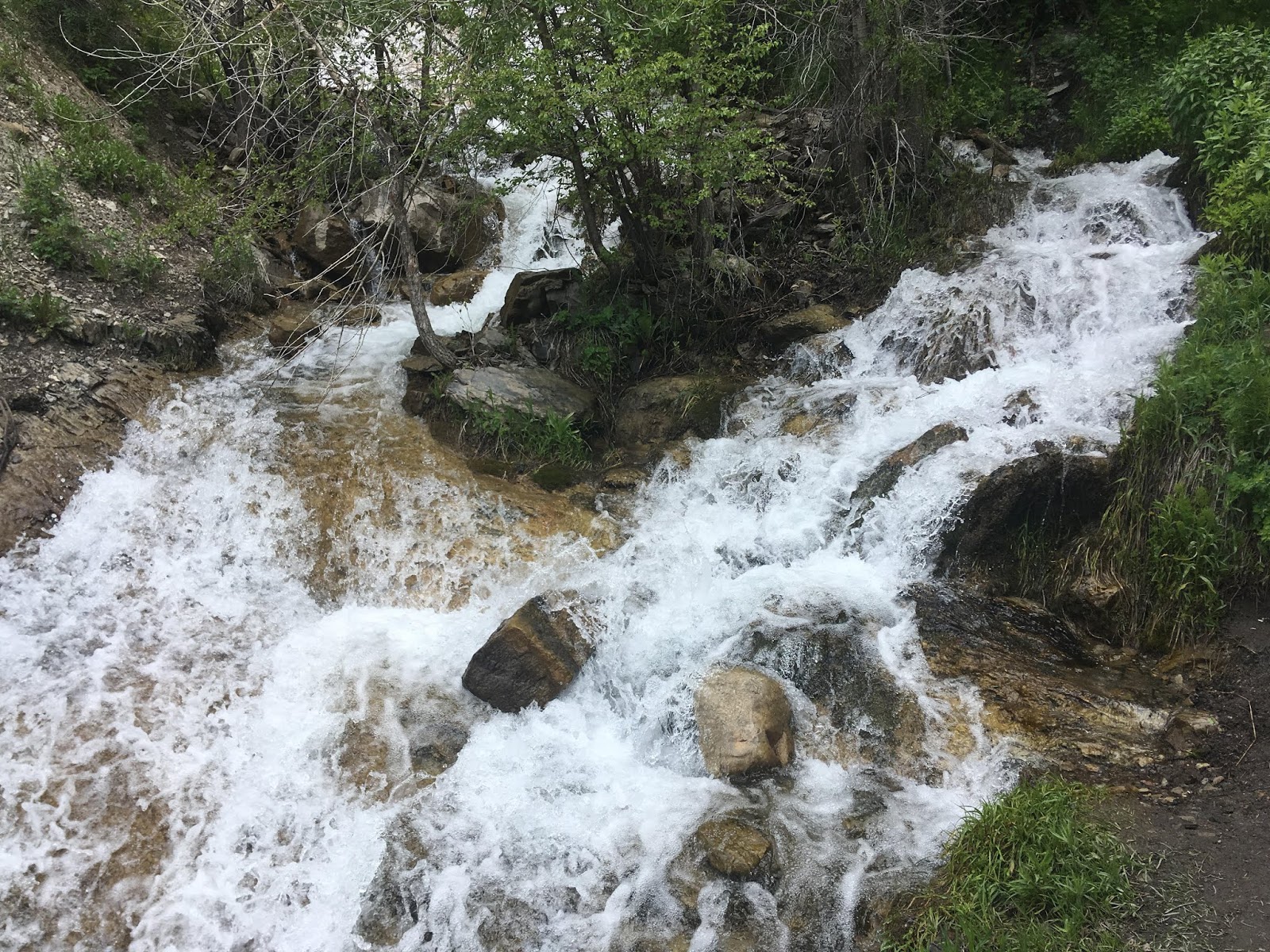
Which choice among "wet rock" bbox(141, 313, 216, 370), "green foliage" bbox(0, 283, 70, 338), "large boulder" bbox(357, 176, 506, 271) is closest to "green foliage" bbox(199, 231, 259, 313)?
"wet rock" bbox(141, 313, 216, 370)

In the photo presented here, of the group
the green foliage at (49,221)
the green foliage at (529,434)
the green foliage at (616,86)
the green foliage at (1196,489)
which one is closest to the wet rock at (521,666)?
the green foliage at (529,434)

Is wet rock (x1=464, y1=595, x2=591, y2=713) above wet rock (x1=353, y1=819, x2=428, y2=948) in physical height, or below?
above

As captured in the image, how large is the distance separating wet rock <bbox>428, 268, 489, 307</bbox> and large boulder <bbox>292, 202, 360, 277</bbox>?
3.83ft

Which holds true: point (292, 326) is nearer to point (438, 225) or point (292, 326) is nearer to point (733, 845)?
point (438, 225)

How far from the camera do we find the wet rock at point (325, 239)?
11.0m

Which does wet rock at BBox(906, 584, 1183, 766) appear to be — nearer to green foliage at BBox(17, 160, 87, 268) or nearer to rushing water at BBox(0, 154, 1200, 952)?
rushing water at BBox(0, 154, 1200, 952)

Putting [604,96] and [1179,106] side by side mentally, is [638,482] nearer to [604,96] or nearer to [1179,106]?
[604,96]

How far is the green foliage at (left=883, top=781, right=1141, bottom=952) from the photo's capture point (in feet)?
12.3

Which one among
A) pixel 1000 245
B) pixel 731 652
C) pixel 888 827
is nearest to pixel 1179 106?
pixel 1000 245

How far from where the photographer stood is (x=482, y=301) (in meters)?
10.7

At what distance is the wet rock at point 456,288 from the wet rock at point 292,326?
1485mm

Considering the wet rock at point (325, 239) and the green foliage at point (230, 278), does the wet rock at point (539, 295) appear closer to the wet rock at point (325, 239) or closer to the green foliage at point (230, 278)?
the wet rock at point (325, 239)

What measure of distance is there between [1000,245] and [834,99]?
8.82 ft

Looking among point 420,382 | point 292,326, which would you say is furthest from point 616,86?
point 292,326
